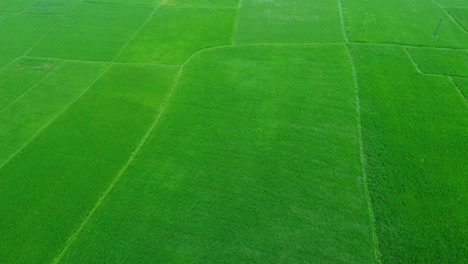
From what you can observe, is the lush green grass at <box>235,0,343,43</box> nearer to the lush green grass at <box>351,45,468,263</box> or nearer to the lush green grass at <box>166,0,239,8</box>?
the lush green grass at <box>166,0,239,8</box>

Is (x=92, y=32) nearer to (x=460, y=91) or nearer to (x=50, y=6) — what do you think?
(x=50, y=6)

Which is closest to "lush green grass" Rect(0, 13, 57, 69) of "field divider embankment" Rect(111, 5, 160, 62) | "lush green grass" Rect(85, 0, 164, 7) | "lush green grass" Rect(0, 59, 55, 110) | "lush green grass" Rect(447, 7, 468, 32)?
"lush green grass" Rect(0, 59, 55, 110)

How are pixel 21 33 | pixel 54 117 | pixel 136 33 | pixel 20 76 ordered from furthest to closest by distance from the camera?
pixel 21 33 → pixel 136 33 → pixel 20 76 → pixel 54 117

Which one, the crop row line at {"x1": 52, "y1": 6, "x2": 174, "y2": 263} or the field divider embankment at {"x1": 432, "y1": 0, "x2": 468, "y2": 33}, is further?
the field divider embankment at {"x1": 432, "y1": 0, "x2": 468, "y2": 33}

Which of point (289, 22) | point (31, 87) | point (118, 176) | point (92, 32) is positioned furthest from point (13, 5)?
point (118, 176)

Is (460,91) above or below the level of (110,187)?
above

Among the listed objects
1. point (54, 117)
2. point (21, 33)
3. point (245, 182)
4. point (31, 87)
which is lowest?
point (245, 182)

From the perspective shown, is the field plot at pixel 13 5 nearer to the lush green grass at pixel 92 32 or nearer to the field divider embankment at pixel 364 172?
the lush green grass at pixel 92 32

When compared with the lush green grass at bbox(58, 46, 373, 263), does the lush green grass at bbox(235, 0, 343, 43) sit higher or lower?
higher

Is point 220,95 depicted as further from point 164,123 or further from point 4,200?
point 4,200
